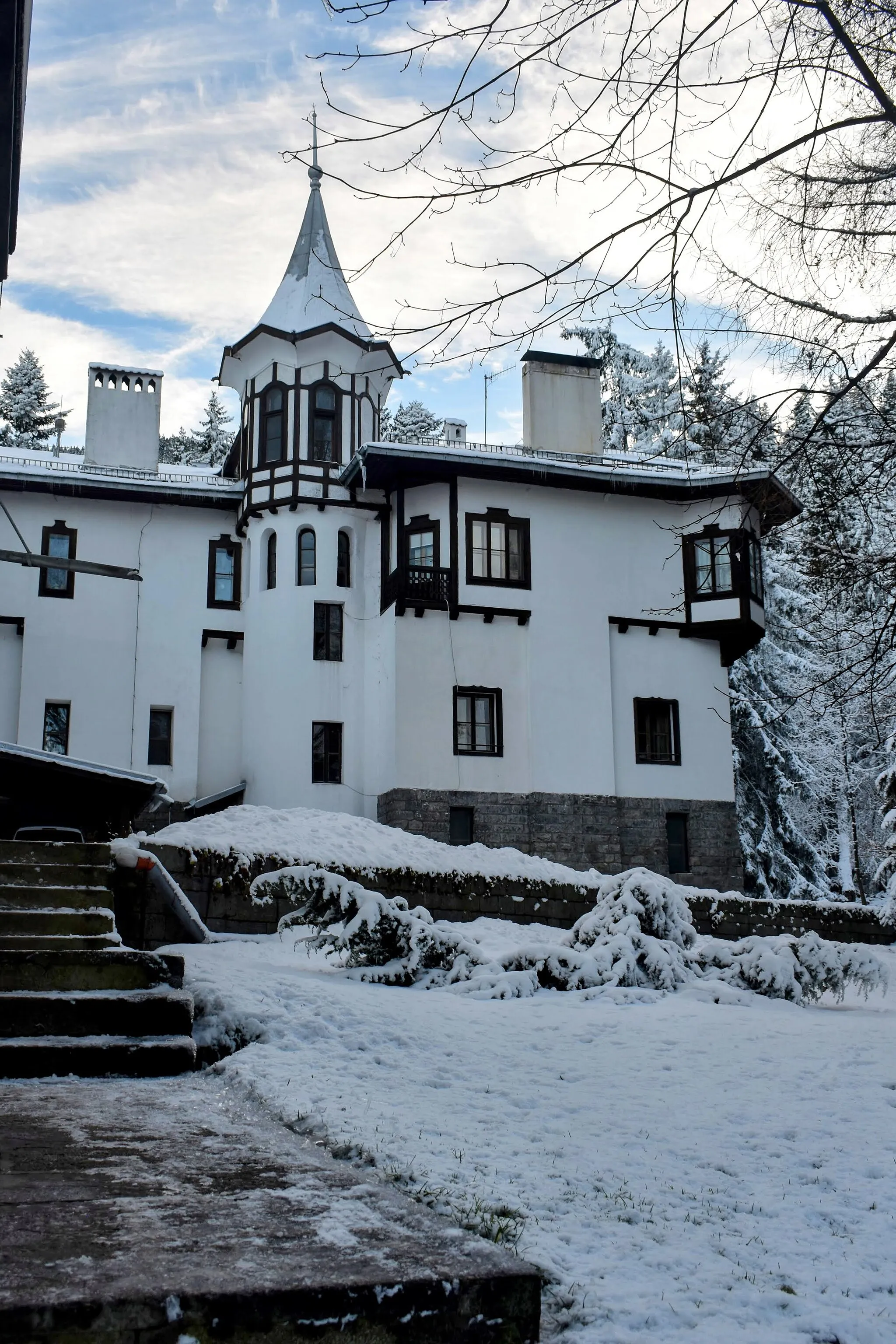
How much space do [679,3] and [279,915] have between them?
35.9 ft

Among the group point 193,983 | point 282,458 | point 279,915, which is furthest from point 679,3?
point 282,458

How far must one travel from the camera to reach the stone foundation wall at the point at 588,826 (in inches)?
992

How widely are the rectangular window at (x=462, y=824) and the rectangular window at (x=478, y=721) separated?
124 cm

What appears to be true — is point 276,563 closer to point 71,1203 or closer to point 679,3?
point 679,3

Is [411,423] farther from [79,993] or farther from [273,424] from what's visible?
[79,993]

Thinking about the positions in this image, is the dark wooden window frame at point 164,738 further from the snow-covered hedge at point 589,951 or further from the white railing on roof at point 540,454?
the snow-covered hedge at point 589,951

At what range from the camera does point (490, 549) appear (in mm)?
27016

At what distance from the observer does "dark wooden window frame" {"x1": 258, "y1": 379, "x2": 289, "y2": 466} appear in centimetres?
2808

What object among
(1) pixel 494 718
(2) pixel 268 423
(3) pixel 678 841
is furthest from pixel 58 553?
(3) pixel 678 841

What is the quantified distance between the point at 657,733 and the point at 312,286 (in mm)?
13646

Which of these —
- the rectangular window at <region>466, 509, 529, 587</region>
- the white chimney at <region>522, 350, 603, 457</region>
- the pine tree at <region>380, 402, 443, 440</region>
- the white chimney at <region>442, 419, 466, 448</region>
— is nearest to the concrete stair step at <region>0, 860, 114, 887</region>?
the rectangular window at <region>466, 509, 529, 587</region>

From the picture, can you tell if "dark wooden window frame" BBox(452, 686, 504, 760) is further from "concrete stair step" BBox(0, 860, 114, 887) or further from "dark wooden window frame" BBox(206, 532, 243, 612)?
"concrete stair step" BBox(0, 860, 114, 887)

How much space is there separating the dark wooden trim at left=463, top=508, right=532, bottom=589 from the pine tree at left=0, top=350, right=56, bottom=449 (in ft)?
98.8

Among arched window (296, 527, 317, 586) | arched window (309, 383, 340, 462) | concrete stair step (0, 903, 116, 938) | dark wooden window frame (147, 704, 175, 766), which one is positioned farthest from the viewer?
arched window (309, 383, 340, 462)
